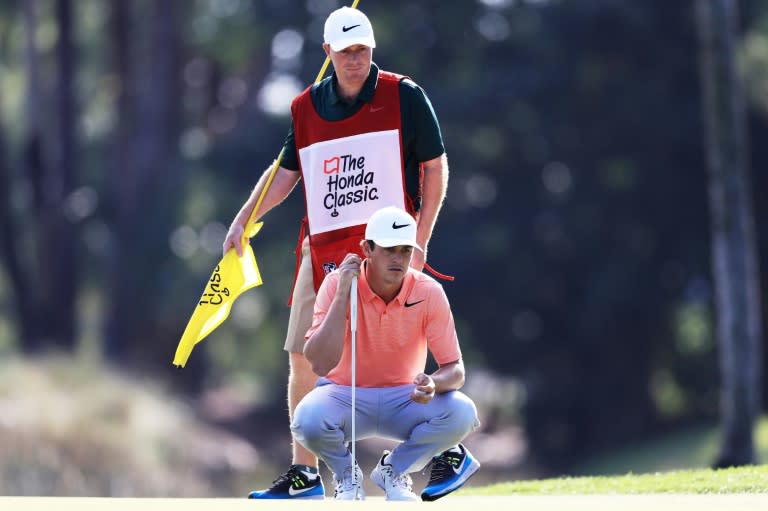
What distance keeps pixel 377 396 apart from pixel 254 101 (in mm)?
24928

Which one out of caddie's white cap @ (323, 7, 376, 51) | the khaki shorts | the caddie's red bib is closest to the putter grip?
the caddie's red bib

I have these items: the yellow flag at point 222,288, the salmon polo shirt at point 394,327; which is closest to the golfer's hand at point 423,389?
the salmon polo shirt at point 394,327

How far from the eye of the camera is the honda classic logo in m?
7.22

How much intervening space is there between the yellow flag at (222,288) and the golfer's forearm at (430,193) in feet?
2.90

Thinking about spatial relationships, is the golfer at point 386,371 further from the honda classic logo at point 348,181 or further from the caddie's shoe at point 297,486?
the honda classic logo at point 348,181

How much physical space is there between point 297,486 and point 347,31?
2.02 meters

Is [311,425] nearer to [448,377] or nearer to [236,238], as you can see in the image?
[448,377]

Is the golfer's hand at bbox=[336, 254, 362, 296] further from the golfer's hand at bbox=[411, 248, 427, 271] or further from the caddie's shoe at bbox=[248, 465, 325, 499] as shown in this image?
the caddie's shoe at bbox=[248, 465, 325, 499]

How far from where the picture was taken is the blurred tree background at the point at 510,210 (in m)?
24.3

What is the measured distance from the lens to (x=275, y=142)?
25.3 m

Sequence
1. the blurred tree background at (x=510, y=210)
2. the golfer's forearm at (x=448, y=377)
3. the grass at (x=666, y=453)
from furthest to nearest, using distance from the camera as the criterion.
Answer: the blurred tree background at (x=510, y=210) → the grass at (x=666, y=453) → the golfer's forearm at (x=448, y=377)

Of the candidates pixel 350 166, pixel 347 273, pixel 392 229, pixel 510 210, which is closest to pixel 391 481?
pixel 347 273

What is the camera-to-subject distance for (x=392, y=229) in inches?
265

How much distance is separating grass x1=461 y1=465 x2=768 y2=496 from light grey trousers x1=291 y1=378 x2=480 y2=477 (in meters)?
1.54
